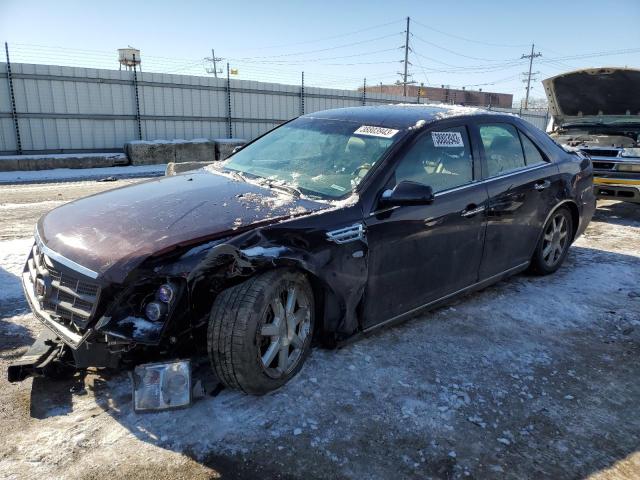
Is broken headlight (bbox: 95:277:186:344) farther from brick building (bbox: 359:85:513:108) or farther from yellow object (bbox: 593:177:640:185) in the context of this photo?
brick building (bbox: 359:85:513:108)

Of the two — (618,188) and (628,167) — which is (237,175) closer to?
(618,188)

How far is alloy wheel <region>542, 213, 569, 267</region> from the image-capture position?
15.5ft

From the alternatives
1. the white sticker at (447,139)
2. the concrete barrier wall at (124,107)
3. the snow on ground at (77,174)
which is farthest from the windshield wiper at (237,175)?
the concrete barrier wall at (124,107)

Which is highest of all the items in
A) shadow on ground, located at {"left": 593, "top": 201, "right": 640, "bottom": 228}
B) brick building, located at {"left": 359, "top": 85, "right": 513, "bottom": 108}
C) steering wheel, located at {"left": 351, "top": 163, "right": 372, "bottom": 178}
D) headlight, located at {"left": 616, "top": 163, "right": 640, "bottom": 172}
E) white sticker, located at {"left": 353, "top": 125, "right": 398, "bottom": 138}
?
brick building, located at {"left": 359, "top": 85, "right": 513, "bottom": 108}

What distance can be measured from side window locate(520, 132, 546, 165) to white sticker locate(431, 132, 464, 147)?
3.34 ft

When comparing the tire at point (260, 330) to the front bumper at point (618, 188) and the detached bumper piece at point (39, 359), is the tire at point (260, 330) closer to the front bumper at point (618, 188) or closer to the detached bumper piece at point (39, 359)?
the detached bumper piece at point (39, 359)

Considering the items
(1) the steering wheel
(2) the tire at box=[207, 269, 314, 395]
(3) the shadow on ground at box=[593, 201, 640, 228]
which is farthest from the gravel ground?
(3) the shadow on ground at box=[593, 201, 640, 228]

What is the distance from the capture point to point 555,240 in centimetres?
483

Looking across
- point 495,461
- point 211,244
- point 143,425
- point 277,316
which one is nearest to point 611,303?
point 495,461

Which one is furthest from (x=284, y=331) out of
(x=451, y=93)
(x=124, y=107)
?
(x=451, y=93)

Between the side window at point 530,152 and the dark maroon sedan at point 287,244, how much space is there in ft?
0.39

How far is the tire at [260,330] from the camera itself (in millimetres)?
2508

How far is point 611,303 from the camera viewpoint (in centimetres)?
429

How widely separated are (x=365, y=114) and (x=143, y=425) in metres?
2.71
